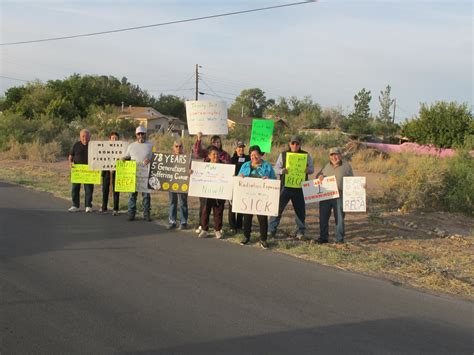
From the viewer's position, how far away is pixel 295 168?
371 inches

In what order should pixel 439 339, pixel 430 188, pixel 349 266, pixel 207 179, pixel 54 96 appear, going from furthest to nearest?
pixel 54 96 → pixel 430 188 → pixel 207 179 → pixel 349 266 → pixel 439 339

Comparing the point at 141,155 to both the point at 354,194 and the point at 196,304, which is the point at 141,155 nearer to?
the point at 354,194

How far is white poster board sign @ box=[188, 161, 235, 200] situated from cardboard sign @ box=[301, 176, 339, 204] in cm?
145

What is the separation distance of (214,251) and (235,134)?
103 feet

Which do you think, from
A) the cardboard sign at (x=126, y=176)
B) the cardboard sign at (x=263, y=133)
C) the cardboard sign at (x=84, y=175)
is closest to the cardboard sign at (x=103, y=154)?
the cardboard sign at (x=84, y=175)

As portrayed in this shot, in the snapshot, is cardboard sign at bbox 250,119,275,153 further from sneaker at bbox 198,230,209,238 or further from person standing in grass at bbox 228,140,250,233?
sneaker at bbox 198,230,209,238

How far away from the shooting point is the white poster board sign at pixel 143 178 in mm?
10414

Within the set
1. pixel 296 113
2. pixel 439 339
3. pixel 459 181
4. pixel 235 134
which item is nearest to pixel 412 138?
pixel 235 134

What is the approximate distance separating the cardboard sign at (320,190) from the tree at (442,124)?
111ft

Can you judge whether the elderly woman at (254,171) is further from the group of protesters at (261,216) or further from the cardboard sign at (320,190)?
the cardboard sign at (320,190)

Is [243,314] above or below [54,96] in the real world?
below

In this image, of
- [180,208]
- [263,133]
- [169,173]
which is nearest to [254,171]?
[180,208]

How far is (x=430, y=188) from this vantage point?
46.4 ft

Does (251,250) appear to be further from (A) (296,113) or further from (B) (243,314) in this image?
(A) (296,113)
